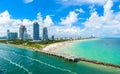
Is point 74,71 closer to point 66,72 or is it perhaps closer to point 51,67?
point 66,72

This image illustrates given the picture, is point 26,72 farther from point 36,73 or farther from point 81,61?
point 81,61

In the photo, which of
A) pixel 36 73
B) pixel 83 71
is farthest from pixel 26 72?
pixel 83 71

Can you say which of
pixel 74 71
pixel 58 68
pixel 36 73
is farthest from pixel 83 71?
pixel 36 73

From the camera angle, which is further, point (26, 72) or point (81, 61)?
point (81, 61)

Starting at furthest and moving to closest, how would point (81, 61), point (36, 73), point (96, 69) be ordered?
1. point (81, 61)
2. point (96, 69)
3. point (36, 73)

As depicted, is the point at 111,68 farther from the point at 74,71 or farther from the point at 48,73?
the point at 48,73

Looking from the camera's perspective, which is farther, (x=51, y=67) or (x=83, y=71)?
(x=51, y=67)

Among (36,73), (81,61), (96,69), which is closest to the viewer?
(36,73)

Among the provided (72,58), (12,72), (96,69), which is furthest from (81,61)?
(12,72)
